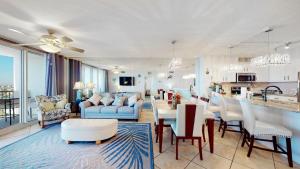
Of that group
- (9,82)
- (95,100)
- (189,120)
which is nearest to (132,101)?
(95,100)

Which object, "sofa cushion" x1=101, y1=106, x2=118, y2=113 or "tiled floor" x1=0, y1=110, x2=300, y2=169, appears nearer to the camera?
"tiled floor" x1=0, y1=110, x2=300, y2=169

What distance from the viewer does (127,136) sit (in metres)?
3.38

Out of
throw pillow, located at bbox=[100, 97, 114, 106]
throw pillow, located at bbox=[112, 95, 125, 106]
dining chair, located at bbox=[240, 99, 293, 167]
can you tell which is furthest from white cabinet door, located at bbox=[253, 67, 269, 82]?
throw pillow, located at bbox=[100, 97, 114, 106]

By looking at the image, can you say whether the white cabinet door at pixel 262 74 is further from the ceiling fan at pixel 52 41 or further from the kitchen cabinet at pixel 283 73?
the ceiling fan at pixel 52 41

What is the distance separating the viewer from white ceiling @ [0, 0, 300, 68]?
6.40ft

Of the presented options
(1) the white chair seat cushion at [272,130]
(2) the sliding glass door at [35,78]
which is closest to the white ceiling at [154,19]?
(2) the sliding glass door at [35,78]

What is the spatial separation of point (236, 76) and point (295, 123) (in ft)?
10.8

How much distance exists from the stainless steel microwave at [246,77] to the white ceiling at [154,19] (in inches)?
77.7

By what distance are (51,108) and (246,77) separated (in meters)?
6.92

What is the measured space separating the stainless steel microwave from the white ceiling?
1.97 metres

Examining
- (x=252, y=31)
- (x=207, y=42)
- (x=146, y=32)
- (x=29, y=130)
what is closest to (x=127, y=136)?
(x=146, y=32)

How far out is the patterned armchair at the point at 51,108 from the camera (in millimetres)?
4078

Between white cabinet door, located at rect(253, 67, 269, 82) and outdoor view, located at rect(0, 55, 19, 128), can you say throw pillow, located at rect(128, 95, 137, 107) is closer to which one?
outdoor view, located at rect(0, 55, 19, 128)

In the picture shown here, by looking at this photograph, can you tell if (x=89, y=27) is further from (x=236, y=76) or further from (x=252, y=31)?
(x=236, y=76)
